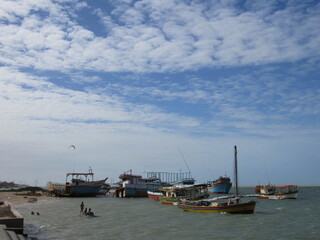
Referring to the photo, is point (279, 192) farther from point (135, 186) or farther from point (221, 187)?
point (135, 186)

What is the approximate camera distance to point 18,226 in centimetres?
1780

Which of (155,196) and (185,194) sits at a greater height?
(185,194)

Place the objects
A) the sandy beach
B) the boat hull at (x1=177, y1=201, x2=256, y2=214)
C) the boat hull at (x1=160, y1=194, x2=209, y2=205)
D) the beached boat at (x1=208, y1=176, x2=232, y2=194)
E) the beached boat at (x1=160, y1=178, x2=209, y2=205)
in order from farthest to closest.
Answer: the beached boat at (x1=208, y1=176, x2=232, y2=194) < the sandy beach < the beached boat at (x1=160, y1=178, x2=209, y2=205) < the boat hull at (x1=160, y1=194, x2=209, y2=205) < the boat hull at (x1=177, y1=201, x2=256, y2=214)

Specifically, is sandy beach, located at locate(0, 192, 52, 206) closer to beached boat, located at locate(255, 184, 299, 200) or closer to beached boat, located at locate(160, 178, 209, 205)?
beached boat, located at locate(160, 178, 209, 205)

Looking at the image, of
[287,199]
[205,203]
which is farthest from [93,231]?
[287,199]

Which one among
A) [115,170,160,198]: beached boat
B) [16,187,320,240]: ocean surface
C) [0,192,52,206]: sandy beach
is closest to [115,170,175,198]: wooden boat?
[115,170,160,198]: beached boat

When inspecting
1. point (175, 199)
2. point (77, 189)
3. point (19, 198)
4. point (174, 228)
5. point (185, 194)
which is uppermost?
point (185, 194)

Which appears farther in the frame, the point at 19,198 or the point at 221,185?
the point at 221,185

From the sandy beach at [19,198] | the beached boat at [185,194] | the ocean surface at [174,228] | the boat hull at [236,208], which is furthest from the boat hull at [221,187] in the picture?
the ocean surface at [174,228]

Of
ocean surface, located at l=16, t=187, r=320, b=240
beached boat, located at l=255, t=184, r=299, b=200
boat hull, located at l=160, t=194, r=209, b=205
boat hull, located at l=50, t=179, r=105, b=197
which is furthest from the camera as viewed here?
boat hull, located at l=50, t=179, r=105, b=197

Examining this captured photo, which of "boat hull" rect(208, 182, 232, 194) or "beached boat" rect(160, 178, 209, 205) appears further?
"boat hull" rect(208, 182, 232, 194)

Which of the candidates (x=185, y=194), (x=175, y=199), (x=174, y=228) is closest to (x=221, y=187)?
(x=185, y=194)

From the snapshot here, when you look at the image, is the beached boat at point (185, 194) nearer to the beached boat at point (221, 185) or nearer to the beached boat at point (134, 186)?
the beached boat at point (134, 186)

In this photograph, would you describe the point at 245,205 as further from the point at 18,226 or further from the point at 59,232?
the point at 18,226
